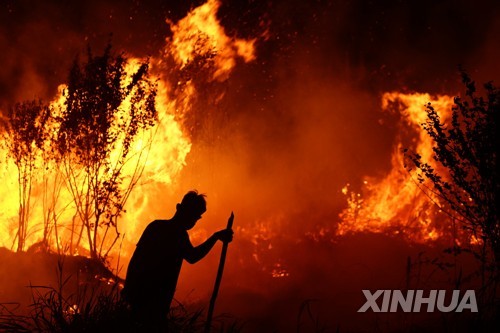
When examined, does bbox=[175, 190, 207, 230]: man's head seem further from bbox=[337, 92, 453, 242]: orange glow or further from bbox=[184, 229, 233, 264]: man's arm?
bbox=[337, 92, 453, 242]: orange glow

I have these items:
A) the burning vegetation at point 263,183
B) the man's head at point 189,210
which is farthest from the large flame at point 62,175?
the man's head at point 189,210

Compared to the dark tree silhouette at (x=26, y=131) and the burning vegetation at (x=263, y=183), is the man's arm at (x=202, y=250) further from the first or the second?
the dark tree silhouette at (x=26, y=131)

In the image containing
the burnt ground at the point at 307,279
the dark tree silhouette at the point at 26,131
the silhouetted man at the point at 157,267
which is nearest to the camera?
the silhouetted man at the point at 157,267

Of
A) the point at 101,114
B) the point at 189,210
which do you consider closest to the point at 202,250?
the point at 189,210

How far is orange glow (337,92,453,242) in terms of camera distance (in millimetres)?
19688

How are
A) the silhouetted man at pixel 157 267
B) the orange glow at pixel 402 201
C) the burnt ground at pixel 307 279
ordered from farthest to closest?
the orange glow at pixel 402 201 → the burnt ground at pixel 307 279 → the silhouetted man at pixel 157 267

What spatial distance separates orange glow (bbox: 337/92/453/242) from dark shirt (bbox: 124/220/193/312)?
1551 cm

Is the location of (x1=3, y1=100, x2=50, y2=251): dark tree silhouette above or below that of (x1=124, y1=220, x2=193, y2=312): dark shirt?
above

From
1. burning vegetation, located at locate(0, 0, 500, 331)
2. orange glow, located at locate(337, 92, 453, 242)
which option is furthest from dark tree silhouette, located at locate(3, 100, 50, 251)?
orange glow, located at locate(337, 92, 453, 242)

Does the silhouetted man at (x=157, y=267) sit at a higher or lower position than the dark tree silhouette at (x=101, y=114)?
lower

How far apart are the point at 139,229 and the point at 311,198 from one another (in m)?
9.10

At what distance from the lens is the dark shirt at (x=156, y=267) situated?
4.67m

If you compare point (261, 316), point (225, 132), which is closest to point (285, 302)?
point (261, 316)

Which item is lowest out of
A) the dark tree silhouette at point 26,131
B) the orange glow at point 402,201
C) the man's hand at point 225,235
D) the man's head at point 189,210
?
the man's hand at point 225,235
